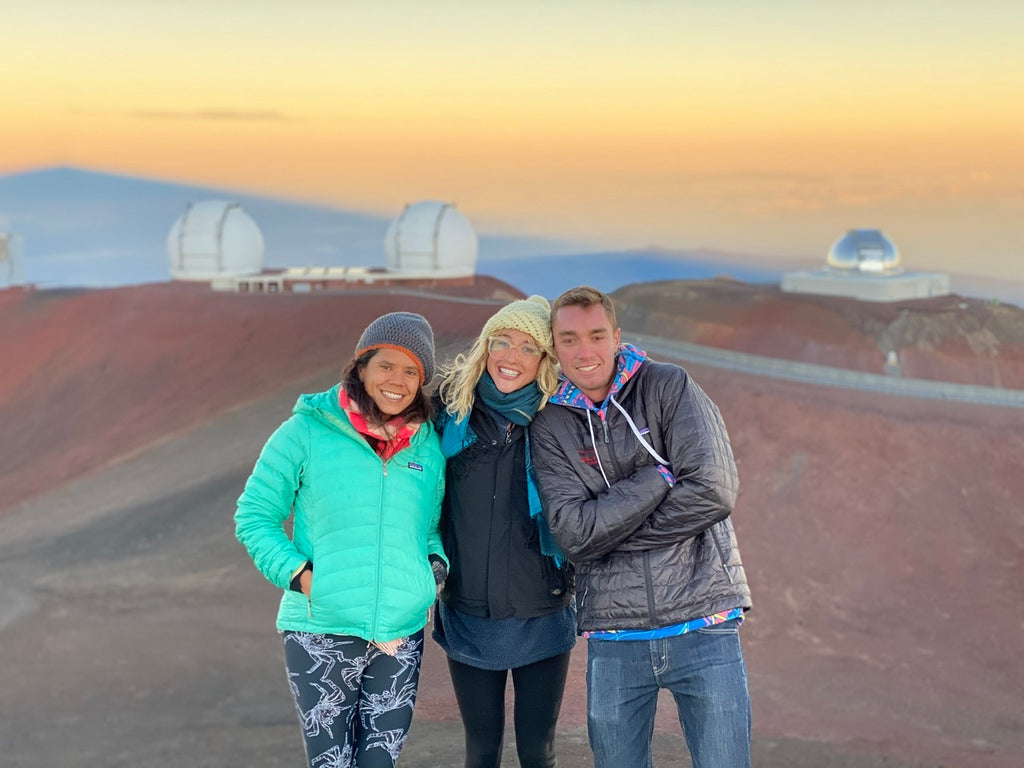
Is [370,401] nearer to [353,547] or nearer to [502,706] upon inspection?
[353,547]

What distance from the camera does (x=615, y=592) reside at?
12.2 feet

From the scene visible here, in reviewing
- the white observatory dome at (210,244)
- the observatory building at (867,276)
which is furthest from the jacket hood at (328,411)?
the white observatory dome at (210,244)

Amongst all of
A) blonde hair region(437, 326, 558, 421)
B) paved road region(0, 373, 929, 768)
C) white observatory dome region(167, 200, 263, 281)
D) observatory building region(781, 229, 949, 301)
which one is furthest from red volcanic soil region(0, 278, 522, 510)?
blonde hair region(437, 326, 558, 421)

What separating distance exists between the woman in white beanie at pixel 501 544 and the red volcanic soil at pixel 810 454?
3.41 meters

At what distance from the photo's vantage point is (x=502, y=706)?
13.4 ft

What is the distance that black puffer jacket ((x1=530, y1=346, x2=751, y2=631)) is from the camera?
366 cm

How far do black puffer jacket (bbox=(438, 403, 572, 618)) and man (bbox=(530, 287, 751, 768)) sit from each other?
0.53 feet

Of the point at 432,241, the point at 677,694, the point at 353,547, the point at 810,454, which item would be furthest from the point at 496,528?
the point at 432,241

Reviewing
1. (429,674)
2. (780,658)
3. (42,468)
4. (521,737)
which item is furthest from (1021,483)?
(42,468)

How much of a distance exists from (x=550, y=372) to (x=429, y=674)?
383cm

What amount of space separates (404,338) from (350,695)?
1377 mm

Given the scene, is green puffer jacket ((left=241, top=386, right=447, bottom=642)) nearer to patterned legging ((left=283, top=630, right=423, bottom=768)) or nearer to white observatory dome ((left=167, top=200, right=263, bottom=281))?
patterned legging ((left=283, top=630, right=423, bottom=768))

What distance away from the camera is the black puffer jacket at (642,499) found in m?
3.66

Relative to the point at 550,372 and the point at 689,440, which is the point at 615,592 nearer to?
the point at 689,440
